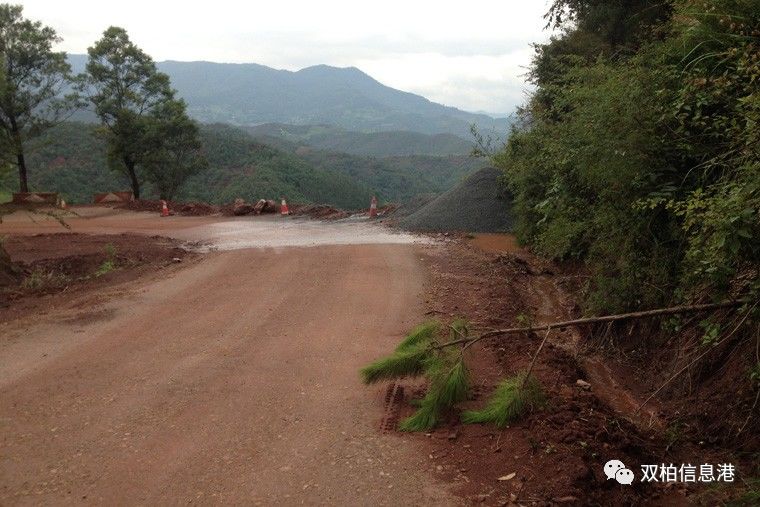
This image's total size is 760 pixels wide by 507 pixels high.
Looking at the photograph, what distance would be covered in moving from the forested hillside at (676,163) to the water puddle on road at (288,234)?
6.28 metres

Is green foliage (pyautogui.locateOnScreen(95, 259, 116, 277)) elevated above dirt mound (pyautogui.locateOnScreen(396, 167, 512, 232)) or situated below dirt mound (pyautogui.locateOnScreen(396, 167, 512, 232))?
below

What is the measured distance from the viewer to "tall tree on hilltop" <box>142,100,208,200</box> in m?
29.1

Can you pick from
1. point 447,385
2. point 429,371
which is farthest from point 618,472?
point 429,371

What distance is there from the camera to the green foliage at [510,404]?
169 inches

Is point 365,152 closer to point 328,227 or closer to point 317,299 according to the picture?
point 328,227

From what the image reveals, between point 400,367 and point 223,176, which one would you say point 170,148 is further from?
point 400,367

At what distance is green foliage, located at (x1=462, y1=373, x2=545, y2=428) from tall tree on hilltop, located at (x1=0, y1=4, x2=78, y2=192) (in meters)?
25.6

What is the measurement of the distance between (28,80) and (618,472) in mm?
30114

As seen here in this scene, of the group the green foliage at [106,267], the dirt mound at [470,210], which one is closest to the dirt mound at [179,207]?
the dirt mound at [470,210]

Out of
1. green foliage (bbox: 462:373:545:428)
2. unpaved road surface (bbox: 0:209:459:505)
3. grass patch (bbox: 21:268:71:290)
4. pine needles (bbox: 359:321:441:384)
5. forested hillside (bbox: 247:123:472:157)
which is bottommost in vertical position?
unpaved road surface (bbox: 0:209:459:505)

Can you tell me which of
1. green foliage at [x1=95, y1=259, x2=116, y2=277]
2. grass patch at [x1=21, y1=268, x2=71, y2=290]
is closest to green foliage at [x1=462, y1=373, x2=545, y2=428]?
grass patch at [x1=21, y1=268, x2=71, y2=290]

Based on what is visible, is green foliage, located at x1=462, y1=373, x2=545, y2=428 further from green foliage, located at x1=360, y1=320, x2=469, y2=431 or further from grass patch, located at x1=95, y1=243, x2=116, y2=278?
grass patch, located at x1=95, y1=243, x2=116, y2=278

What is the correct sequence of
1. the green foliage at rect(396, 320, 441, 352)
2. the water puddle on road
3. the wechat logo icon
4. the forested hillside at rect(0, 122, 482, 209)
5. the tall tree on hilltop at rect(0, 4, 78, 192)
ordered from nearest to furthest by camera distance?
1. the wechat logo icon
2. the green foliage at rect(396, 320, 441, 352)
3. the water puddle on road
4. the tall tree on hilltop at rect(0, 4, 78, 192)
5. the forested hillside at rect(0, 122, 482, 209)

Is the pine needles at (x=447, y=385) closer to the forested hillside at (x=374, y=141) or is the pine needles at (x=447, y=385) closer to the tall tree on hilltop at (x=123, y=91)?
the tall tree on hilltop at (x=123, y=91)
